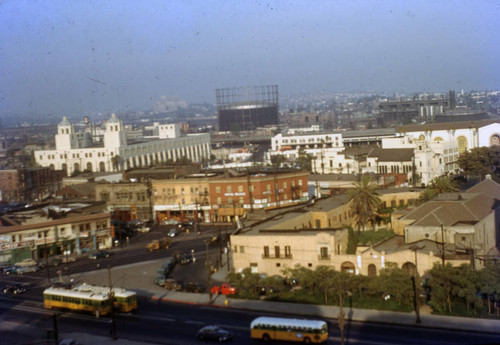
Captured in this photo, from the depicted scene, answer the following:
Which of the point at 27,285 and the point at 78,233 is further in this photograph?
the point at 78,233

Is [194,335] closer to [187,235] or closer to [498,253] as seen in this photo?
[498,253]

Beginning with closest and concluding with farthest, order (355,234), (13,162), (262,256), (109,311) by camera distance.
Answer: (109,311)
(262,256)
(355,234)
(13,162)

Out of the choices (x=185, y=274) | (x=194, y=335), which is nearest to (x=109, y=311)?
(x=194, y=335)

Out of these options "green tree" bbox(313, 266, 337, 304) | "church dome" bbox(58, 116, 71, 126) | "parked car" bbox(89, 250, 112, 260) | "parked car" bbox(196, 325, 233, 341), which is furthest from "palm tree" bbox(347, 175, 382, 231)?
"church dome" bbox(58, 116, 71, 126)

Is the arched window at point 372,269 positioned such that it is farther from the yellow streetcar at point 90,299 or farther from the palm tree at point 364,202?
the yellow streetcar at point 90,299

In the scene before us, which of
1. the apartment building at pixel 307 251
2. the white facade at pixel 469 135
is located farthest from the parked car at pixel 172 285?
the white facade at pixel 469 135
